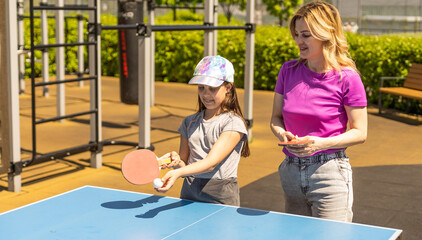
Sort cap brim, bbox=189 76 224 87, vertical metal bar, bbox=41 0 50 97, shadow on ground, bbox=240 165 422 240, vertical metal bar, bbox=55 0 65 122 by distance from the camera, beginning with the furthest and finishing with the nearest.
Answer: vertical metal bar, bbox=41 0 50 97, vertical metal bar, bbox=55 0 65 122, shadow on ground, bbox=240 165 422 240, cap brim, bbox=189 76 224 87

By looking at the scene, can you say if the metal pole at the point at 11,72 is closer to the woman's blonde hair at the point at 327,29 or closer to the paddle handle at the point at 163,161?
the paddle handle at the point at 163,161

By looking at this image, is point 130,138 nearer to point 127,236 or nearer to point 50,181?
point 50,181

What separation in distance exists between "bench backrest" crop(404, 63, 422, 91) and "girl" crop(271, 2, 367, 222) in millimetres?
Answer: 8404

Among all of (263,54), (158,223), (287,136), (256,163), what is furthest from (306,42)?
(263,54)

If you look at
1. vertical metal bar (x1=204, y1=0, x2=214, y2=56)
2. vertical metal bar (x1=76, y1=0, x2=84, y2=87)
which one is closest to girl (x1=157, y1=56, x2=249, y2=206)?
vertical metal bar (x1=204, y1=0, x2=214, y2=56)

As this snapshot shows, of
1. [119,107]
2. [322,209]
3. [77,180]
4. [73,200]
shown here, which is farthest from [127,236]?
[119,107]

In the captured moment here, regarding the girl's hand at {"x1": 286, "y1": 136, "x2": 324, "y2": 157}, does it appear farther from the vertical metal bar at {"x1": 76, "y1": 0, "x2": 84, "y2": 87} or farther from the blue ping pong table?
the vertical metal bar at {"x1": 76, "y1": 0, "x2": 84, "y2": 87}

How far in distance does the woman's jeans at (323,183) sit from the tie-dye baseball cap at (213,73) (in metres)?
0.52

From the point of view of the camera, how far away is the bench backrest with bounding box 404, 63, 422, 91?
36.5ft

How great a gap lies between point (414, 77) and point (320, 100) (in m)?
8.65

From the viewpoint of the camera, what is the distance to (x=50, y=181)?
6.69 m

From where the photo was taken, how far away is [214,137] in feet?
11.3

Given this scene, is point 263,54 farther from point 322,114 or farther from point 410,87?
point 322,114

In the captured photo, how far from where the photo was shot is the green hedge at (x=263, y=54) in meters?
12.0
